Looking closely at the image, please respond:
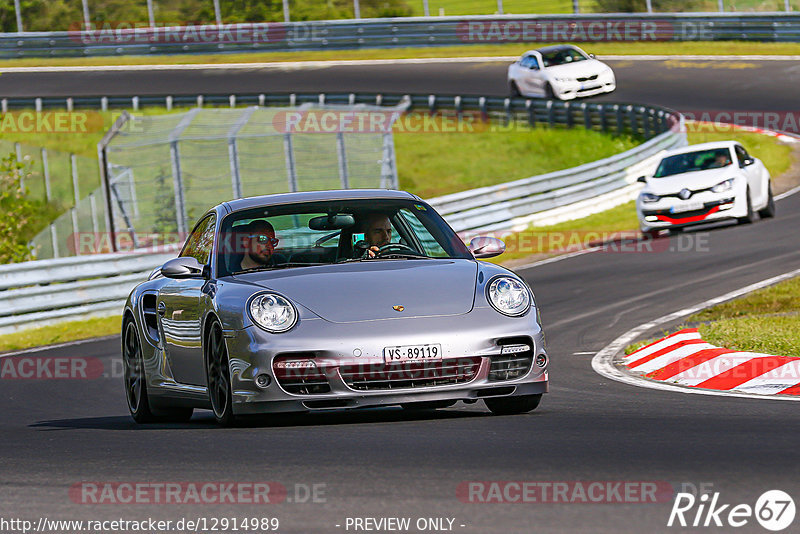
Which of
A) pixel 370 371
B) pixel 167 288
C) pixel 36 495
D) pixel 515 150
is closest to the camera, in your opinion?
pixel 36 495

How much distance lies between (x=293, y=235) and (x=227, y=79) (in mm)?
42676

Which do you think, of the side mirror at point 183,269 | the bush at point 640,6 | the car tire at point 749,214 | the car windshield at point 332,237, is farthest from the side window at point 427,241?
the bush at point 640,6

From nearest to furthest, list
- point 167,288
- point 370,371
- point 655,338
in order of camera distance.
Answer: point 370,371, point 167,288, point 655,338

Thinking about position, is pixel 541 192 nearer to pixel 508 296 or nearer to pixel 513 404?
pixel 513 404

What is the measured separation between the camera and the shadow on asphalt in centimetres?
806

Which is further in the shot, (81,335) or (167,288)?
(81,335)

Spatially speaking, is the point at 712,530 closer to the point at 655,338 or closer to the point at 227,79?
the point at 655,338

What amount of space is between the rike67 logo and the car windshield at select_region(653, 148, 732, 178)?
17.9m

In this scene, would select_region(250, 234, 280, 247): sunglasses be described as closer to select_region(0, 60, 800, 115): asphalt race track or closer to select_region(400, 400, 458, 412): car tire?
select_region(400, 400, 458, 412): car tire

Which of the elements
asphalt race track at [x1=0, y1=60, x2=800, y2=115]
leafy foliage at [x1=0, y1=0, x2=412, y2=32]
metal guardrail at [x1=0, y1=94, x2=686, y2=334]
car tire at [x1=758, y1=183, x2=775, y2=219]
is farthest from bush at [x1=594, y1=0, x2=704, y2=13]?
car tire at [x1=758, y1=183, x2=775, y2=219]

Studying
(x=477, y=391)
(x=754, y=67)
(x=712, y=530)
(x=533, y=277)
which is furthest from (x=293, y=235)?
(x=754, y=67)

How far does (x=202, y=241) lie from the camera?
915 cm

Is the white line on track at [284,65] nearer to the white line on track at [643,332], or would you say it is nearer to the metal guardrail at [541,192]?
the metal guardrail at [541,192]

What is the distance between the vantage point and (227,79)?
50.4 meters
